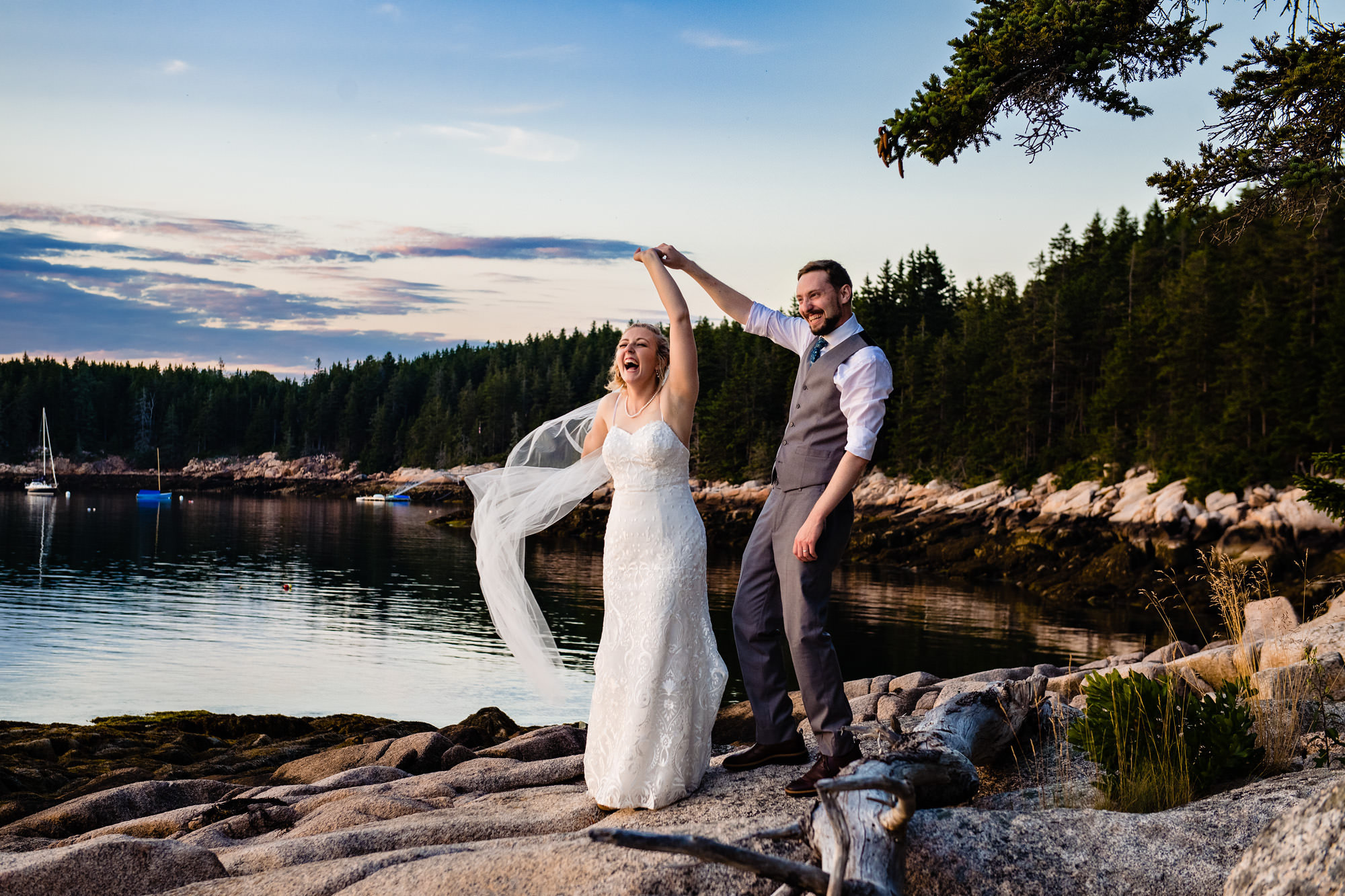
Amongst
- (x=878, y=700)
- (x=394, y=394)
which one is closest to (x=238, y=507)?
(x=394, y=394)

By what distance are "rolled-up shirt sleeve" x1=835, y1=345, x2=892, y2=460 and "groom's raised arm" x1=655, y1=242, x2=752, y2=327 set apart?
28.0 inches

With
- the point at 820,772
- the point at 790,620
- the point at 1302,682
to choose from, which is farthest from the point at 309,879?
the point at 1302,682

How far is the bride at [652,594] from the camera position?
4.88m

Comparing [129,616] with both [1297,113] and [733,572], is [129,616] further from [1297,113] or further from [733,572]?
[1297,113]

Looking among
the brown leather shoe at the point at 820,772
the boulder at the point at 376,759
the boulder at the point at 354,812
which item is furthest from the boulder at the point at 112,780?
the brown leather shoe at the point at 820,772

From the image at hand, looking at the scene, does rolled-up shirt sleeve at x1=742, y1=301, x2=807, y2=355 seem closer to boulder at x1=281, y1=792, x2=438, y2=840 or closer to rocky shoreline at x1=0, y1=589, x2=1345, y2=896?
rocky shoreline at x1=0, y1=589, x2=1345, y2=896

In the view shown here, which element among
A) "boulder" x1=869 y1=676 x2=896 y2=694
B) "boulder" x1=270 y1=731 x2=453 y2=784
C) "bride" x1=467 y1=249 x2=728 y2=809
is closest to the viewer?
"bride" x1=467 y1=249 x2=728 y2=809

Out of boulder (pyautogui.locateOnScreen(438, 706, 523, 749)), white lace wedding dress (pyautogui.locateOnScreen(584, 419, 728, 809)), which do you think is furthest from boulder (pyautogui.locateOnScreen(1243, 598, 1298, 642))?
white lace wedding dress (pyautogui.locateOnScreen(584, 419, 728, 809))

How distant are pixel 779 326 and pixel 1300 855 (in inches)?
133

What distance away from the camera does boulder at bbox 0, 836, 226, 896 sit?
4.23 metres

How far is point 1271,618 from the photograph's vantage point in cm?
1364

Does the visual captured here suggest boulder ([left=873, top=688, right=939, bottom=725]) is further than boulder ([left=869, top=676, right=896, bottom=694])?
No

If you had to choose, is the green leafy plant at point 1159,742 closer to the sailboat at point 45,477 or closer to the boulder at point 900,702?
the boulder at point 900,702

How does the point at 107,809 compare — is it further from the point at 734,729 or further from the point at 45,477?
the point at 45,477
